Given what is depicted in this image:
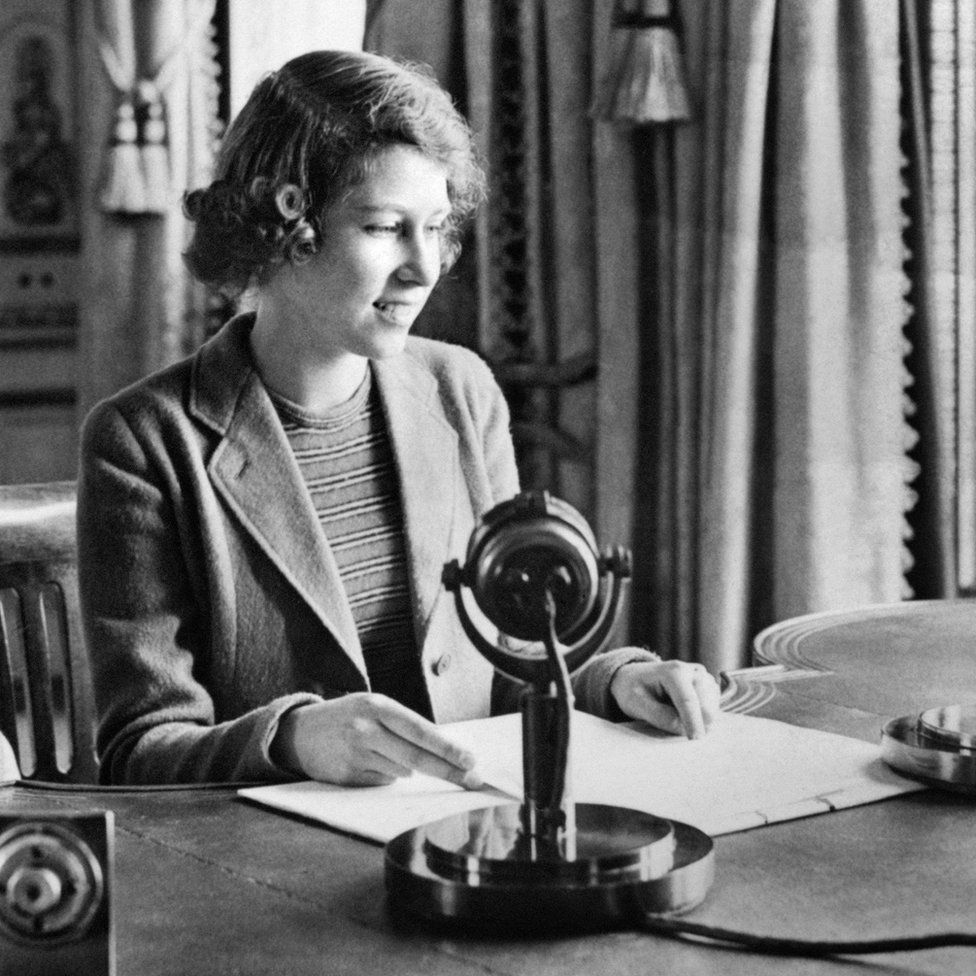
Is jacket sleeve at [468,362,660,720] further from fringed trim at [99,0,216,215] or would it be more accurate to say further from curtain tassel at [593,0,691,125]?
fringed trim at [99,0,216,215]

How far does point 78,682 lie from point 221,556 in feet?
1.61

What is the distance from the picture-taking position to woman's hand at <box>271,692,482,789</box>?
147 centimetres

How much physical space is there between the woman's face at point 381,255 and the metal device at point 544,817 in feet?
2.57

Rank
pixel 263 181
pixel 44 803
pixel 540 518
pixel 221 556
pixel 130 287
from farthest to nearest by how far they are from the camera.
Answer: pixel 130 287 < pixel 263 181 < pixel 221 556 < pixel 44 803 < pixel 540 518

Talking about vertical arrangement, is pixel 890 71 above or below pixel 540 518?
above

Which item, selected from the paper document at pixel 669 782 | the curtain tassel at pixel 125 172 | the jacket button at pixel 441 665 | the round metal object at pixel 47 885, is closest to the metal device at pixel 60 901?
the round metal object at pixel 47 885

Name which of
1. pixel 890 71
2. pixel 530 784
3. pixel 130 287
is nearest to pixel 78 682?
pixel 530 784

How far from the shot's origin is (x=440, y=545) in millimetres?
2104

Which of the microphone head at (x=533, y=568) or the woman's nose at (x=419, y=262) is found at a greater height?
the woman's nose at (x=419, y=262)

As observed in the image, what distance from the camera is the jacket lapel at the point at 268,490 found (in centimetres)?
196

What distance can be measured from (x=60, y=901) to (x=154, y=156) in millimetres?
3215

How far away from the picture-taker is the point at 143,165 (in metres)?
4.04

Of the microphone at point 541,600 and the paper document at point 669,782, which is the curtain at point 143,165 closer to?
the paper document at point 669,782

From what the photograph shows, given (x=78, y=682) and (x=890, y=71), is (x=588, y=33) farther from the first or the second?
(x=78, y=682)
